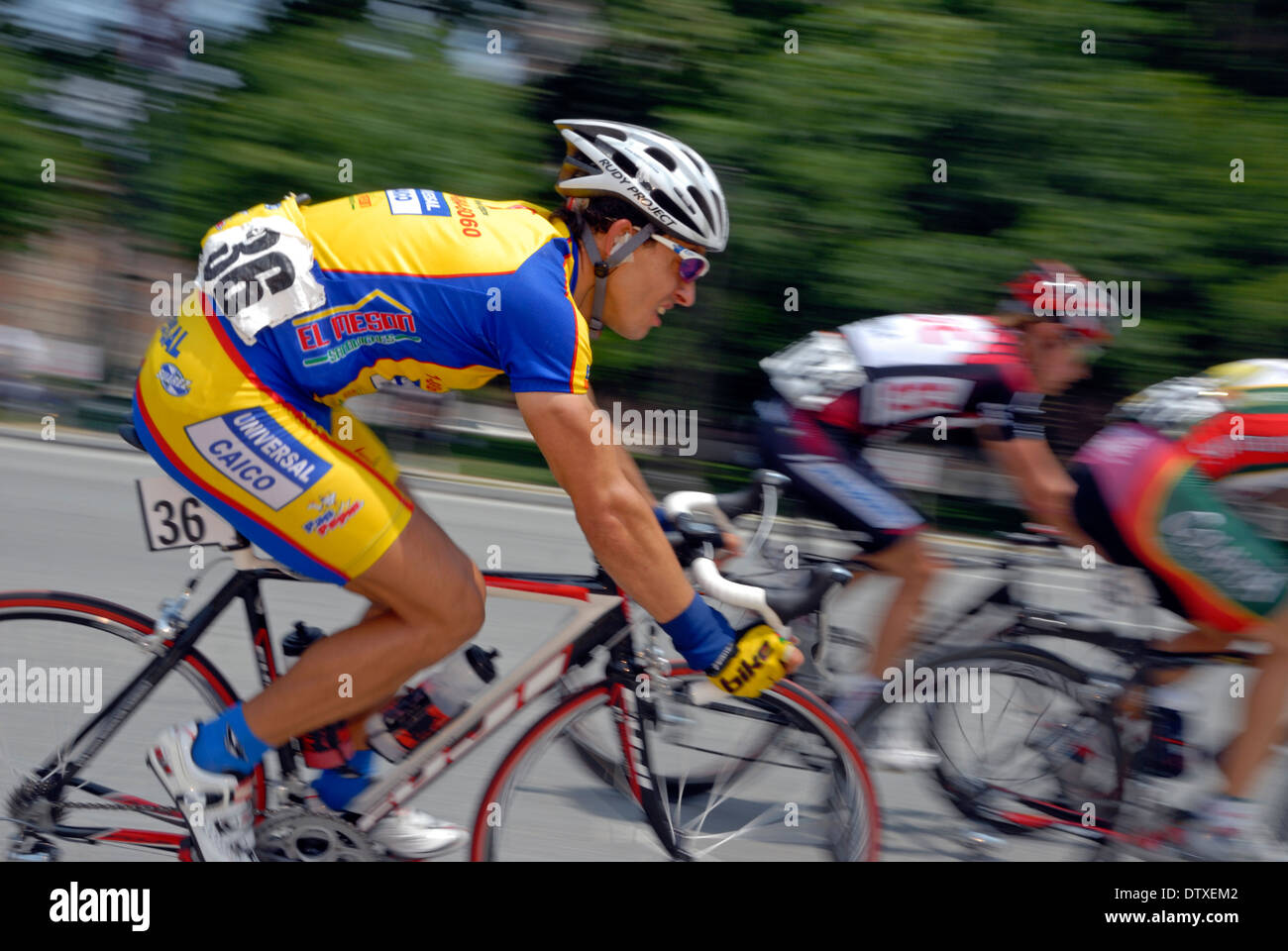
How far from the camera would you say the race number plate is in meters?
2.81

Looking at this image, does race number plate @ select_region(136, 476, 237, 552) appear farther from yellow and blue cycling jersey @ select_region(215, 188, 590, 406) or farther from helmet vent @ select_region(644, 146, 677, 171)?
helmet vent @ select_region(644, 146, 677, 171)

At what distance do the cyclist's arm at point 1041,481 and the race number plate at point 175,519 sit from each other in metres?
2.34

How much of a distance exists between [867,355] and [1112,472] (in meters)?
0.88

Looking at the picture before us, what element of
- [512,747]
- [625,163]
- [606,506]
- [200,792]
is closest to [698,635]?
[606,506]

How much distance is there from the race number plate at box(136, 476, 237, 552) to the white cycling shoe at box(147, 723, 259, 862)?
0.42 m

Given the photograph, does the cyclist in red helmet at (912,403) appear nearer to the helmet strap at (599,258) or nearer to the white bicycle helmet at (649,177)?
the white bicycle helmet at (649,177)

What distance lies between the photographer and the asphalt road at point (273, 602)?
9.90 ft

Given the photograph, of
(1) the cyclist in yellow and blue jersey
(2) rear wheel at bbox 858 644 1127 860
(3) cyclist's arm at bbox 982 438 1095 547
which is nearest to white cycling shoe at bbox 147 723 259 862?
(1) the cyclist in yellow and blue jersey

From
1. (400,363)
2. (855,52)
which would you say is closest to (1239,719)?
(400,363)

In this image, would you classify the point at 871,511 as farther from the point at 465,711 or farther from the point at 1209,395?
the point at 465,711

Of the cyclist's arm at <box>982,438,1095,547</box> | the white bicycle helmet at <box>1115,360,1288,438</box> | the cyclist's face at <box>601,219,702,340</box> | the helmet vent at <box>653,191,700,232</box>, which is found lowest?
the cyclist's arm at <box>982,438,1095,547</box>

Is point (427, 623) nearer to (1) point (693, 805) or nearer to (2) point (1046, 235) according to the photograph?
(1) point (693, 805)

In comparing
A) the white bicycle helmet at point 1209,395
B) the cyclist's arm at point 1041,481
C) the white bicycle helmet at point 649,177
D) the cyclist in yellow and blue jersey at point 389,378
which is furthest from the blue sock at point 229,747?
the white bicycle helmet at point 1209,395

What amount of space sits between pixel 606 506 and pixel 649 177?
0.73 metres
